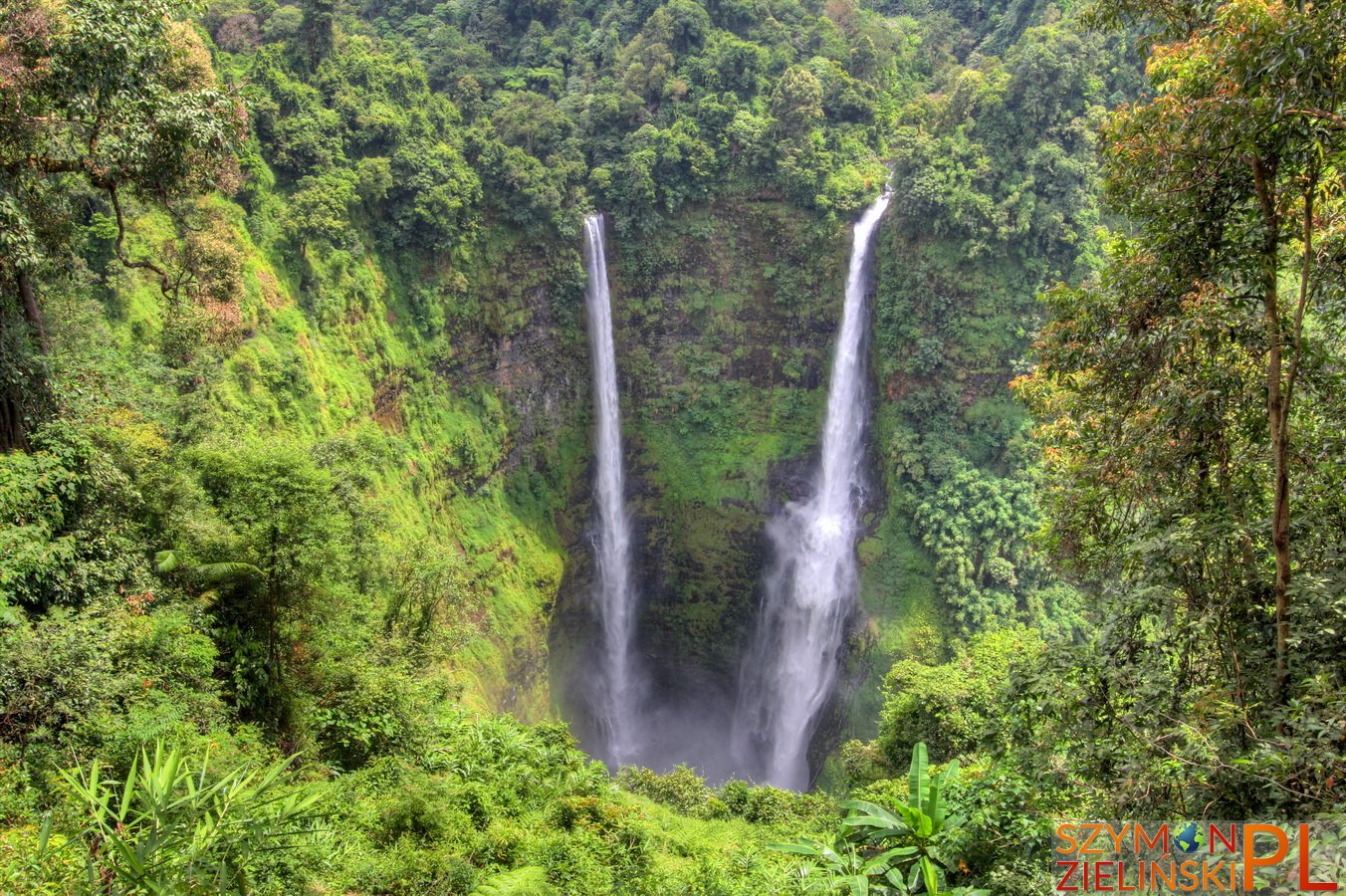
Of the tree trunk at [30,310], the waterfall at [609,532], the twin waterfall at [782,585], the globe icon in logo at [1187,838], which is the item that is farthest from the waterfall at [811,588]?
the tree trunk at [30,310]

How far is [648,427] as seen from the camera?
27.6 metres

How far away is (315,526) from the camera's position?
911cm

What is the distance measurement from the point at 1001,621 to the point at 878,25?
2271 centimetres

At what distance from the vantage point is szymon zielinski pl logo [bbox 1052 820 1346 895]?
3260 millimetres

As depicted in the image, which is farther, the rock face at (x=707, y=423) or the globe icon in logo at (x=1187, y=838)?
the rock face at (x=707, y=423)

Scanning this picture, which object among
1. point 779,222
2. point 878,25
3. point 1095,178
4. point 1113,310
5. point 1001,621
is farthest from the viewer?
point 878,25

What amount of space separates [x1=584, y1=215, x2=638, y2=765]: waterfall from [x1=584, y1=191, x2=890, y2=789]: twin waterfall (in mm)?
35

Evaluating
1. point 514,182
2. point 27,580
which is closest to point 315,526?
point 27,580

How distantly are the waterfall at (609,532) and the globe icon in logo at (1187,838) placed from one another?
75.6 ft

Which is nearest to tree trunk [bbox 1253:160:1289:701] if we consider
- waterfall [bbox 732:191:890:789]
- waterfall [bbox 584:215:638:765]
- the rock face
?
waterfall [bbox 732:191:890:789]

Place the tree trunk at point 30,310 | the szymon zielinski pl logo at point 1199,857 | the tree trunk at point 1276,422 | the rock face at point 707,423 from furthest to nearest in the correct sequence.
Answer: the rock face at point 707,423 → the tree trunk at point 30,310 → the tree trunk at point 1276,422 → the szymon zielinski pl logo at point 1199,857

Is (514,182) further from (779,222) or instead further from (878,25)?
(878,25)

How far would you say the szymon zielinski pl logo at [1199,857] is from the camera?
10.7 feet

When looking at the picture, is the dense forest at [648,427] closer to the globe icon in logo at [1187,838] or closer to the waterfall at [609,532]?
the globe icon in logo at [1187,838]
